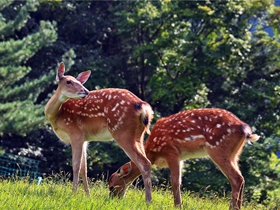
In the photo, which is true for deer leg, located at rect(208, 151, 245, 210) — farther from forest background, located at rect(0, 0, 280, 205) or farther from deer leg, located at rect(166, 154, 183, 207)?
forest background, located at rect(0, 0, 280, 205)

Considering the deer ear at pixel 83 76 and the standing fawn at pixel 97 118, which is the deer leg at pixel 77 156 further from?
the deer ear at pixel 83 76

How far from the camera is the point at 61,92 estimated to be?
8.04 meters

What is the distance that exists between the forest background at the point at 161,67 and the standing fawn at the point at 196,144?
24.2 feet

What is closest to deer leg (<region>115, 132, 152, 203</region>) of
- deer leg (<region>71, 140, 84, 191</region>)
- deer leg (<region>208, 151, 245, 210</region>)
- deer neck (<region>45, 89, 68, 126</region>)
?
deer leg (<region>71, 140, 84, 191</region>)

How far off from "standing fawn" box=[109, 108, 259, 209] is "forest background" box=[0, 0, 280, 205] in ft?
→ 24.2

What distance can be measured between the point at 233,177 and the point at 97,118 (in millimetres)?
2002

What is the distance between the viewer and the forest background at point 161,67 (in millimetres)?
15375

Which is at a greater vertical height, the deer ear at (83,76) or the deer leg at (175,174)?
the deer ear at (83,76)

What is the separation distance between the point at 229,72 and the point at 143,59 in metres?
2.72

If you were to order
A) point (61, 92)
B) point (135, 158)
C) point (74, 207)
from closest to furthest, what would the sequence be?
point (74, 207), point (135, 158), point (61, 92)

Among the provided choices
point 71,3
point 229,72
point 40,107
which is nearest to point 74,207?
point 40,107

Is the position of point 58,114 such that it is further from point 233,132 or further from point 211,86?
point 211,86

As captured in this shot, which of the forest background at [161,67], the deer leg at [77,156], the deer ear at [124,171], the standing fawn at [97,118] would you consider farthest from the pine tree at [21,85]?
the deer ear at [124,171]

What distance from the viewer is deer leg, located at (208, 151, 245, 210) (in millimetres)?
7145
